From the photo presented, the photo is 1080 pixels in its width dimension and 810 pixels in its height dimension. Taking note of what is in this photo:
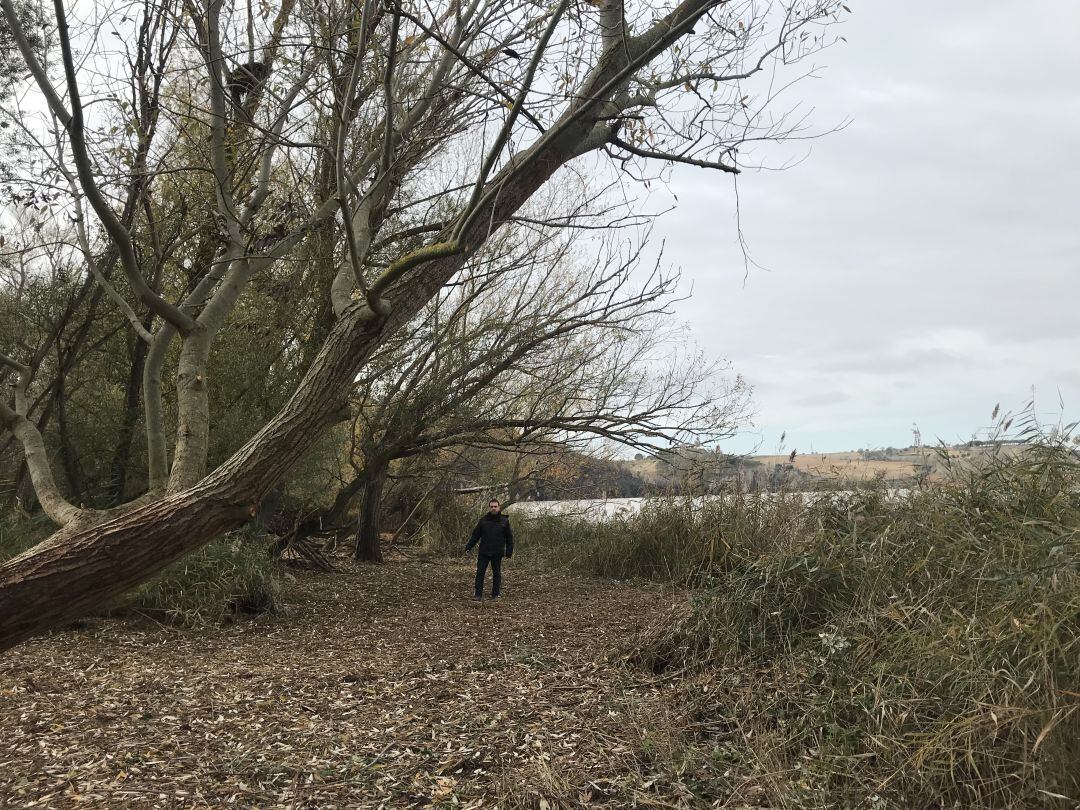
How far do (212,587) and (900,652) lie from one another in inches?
238

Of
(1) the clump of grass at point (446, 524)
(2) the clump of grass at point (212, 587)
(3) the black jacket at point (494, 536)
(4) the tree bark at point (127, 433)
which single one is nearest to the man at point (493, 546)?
(3) the black jacket at point (494, 536)

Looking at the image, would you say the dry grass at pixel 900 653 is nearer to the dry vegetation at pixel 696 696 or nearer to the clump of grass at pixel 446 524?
the dry vegetation at pixel 696 696

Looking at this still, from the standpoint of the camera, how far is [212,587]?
7.43 meters

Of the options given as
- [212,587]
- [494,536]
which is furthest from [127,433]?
[494,536]

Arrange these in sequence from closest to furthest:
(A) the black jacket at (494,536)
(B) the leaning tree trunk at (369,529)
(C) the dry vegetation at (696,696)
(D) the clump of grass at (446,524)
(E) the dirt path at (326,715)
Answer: (C) the dry vegetation at (696,696), (E) the dirt path at (326,715), (A) the black jacket at (494,536), (B) the leaning tree trunk at (369,529), (D) the clump of grass at (446,524)

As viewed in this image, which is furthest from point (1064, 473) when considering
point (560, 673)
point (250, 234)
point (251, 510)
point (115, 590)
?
point (250, 234)

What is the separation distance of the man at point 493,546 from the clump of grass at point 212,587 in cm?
229

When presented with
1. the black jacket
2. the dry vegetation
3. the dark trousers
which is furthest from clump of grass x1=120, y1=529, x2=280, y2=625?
the black jacket

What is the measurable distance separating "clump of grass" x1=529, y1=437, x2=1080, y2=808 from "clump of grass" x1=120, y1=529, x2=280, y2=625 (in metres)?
3.98

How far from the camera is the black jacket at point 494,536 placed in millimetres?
9203

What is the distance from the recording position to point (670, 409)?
10164mm

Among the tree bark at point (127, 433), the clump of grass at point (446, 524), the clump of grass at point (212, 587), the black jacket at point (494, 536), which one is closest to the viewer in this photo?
the clump of grass at point (212, 587)

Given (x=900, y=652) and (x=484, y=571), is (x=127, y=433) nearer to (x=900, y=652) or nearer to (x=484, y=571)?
(x=484, y=571)

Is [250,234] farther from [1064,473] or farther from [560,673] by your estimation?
[1064,473]
